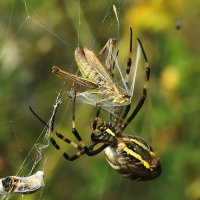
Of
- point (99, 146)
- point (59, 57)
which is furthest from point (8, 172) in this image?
point (59, 57)

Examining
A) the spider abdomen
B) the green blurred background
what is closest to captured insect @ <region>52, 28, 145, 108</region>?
the spider abdomen

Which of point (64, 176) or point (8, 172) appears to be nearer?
point (8, 172)

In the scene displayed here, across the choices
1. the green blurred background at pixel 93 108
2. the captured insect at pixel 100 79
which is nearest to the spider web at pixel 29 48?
the green blurred background at pixel 93 108

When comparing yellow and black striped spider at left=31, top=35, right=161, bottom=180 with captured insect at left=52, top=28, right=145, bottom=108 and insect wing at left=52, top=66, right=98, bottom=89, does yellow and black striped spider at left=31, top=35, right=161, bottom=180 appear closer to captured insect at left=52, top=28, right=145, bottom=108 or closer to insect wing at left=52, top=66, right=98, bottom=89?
captured insect at left=52, top=28, right=145, bottom=108

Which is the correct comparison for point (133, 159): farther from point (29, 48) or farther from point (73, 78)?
point (29, 48)

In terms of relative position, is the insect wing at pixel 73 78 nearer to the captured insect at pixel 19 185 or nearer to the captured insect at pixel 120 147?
the captured insect at pixel 120 147

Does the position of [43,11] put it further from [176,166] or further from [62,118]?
[176,166]
